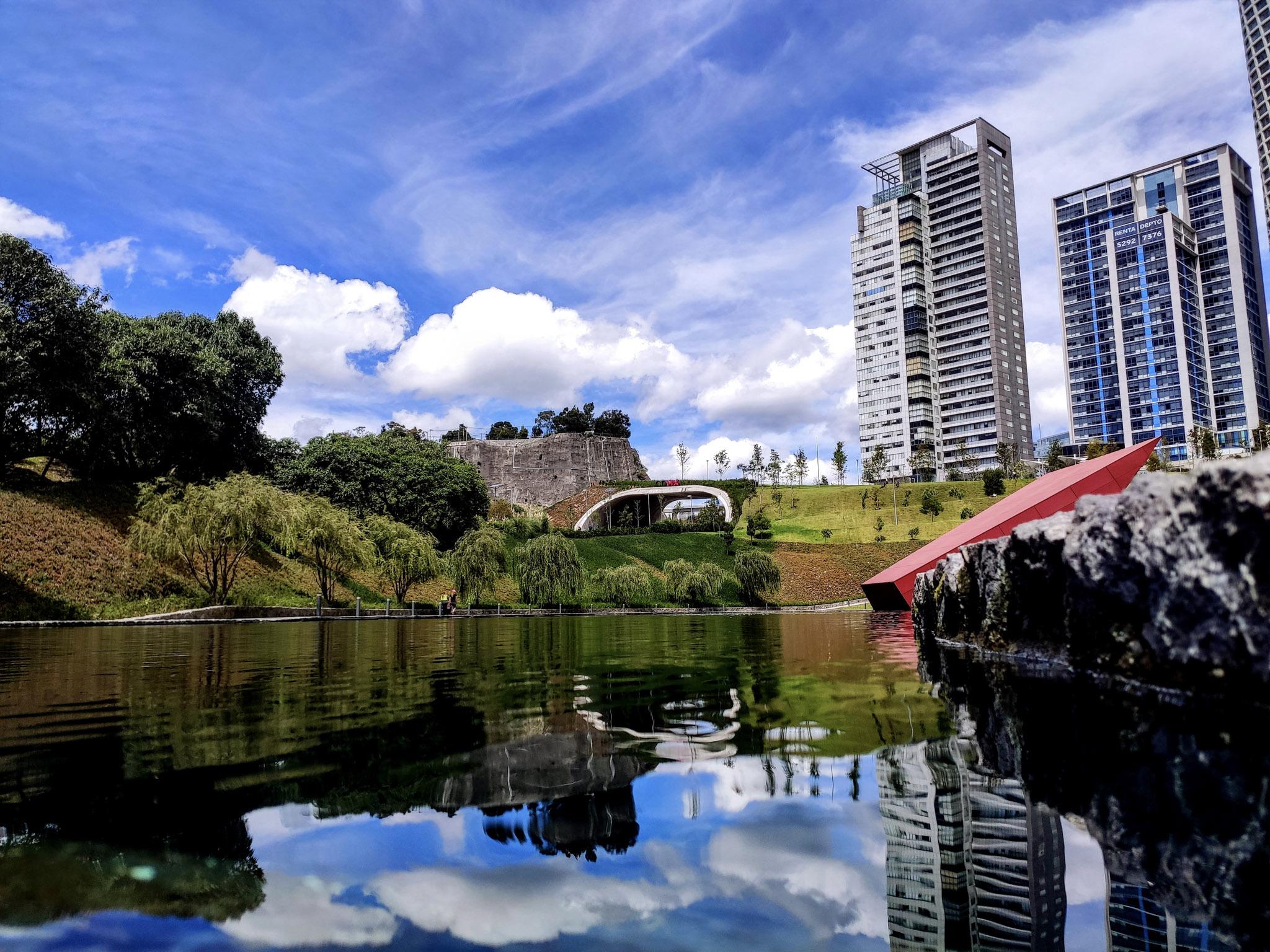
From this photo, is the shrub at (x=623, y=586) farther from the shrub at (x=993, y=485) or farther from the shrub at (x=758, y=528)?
the shrub at (x=993, y=485)

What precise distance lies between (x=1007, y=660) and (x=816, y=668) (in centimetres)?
170

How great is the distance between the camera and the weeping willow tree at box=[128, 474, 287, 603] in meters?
24.4

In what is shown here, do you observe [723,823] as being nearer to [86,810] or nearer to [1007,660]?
[86,810]

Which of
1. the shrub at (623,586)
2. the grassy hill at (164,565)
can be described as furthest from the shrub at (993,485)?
the shrub at (623,586)

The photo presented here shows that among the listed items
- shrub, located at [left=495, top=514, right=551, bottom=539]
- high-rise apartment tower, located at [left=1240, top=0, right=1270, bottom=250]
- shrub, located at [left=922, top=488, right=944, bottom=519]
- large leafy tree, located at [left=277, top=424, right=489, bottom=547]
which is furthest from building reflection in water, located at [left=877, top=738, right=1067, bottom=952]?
high-rise apartment tower, located at [left=1240, top=0, right=1270, bottom=250]

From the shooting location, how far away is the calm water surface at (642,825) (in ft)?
4.96

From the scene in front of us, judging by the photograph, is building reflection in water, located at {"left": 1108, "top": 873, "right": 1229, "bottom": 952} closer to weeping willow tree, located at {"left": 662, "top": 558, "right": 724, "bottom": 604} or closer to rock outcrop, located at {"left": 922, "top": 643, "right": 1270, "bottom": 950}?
rock outcrop, located at {"left": 922, "top": 643, "right": 1270, "bottom": 950}

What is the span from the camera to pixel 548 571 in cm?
3297

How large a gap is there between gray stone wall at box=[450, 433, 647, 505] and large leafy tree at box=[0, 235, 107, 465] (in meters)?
50.0

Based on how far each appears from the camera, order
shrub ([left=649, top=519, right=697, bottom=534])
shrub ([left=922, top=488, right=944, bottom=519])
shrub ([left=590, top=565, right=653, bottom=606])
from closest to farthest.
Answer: shrub ([left=590, top=565, right=653, bottom=606]), shrub ([left=922, top=488, right=944, bottom=519]), shrub ([left=649, top=519, right=697, bottom=534])

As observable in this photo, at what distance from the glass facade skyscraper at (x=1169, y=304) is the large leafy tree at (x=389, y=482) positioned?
4113 inches

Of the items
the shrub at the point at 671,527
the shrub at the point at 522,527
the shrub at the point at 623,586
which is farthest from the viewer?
the shrub at the point at 671,527

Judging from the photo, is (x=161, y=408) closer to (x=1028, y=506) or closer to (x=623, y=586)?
(x=623, y=586)

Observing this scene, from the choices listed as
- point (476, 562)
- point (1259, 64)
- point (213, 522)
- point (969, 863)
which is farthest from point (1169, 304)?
point (969, 863)
